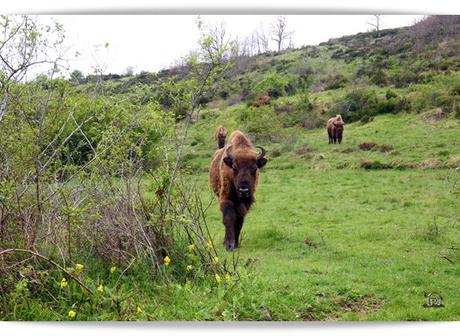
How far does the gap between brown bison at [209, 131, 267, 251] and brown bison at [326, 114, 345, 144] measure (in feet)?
2.87

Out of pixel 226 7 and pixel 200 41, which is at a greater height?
pixel 226 7

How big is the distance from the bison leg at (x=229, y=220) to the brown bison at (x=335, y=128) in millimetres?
1541

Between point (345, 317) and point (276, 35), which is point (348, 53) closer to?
point (276, 35)

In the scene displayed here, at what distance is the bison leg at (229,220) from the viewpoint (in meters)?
7.08

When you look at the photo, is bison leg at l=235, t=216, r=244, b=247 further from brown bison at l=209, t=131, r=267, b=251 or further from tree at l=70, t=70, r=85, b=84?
tree at l=70, t=70, r=85, b=84

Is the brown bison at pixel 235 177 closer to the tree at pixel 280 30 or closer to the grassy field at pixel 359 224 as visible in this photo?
the grassy field at pixel 359 224

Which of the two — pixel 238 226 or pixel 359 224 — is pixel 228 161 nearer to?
pixel 238 226

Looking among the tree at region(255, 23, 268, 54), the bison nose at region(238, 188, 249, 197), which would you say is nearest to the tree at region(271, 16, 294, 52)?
the tree at region(255, 23, 268, 54)

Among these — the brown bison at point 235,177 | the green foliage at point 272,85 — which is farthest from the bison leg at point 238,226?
the green foliage at point 272,85

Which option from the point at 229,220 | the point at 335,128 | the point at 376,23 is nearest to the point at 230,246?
the point at 229,220

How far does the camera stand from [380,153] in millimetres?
6965

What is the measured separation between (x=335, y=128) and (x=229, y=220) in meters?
1.78

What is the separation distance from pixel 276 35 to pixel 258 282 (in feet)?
9.73

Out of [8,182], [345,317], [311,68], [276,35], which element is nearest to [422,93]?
[311,68]
